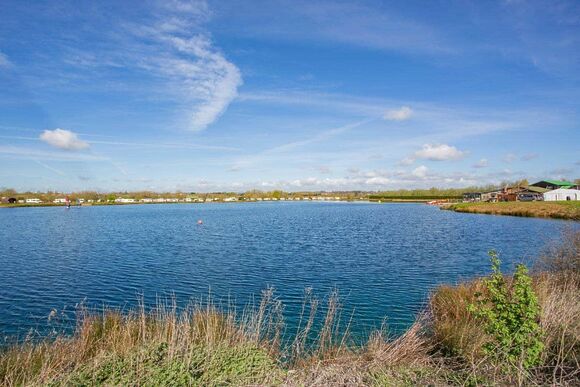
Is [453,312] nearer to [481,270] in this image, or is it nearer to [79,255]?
[481,270]

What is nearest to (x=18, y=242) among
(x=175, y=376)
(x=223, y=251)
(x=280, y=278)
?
(x=223, y=251)

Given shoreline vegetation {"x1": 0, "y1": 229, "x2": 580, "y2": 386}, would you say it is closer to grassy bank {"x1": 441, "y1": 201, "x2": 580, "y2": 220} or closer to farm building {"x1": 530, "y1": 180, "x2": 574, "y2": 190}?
grassy bank {"x1": 441, "y1": 201, "x2": 580, "y2": 220}

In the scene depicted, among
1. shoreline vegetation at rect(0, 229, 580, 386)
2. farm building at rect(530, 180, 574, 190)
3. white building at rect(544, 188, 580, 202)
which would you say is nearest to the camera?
shoreline vegetation at rect(0, 229, 580, 386)

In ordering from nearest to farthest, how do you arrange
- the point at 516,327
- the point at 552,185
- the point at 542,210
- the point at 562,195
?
1. the point at 516,327
2. the point at 542,210
3. the point at 562,195
4. the point at 552,185

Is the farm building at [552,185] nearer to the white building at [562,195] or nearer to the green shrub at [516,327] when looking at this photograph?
the white building at [562,195]

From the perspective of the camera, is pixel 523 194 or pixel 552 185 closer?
pixel 523 194

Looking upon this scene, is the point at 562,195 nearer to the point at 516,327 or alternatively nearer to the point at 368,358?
the point at 516,327

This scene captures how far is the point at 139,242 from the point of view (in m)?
43.3

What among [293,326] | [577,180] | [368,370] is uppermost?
[577,180]

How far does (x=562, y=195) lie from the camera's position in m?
102

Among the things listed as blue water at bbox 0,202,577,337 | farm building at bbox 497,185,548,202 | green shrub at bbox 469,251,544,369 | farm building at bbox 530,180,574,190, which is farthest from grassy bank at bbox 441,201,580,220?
green shrub at bbox 469,251,544,369

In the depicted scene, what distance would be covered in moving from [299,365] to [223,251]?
26.3 m

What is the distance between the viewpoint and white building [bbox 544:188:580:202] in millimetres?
99762

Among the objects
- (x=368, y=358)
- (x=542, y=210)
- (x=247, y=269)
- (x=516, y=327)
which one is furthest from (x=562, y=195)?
(x=368, y=358)
